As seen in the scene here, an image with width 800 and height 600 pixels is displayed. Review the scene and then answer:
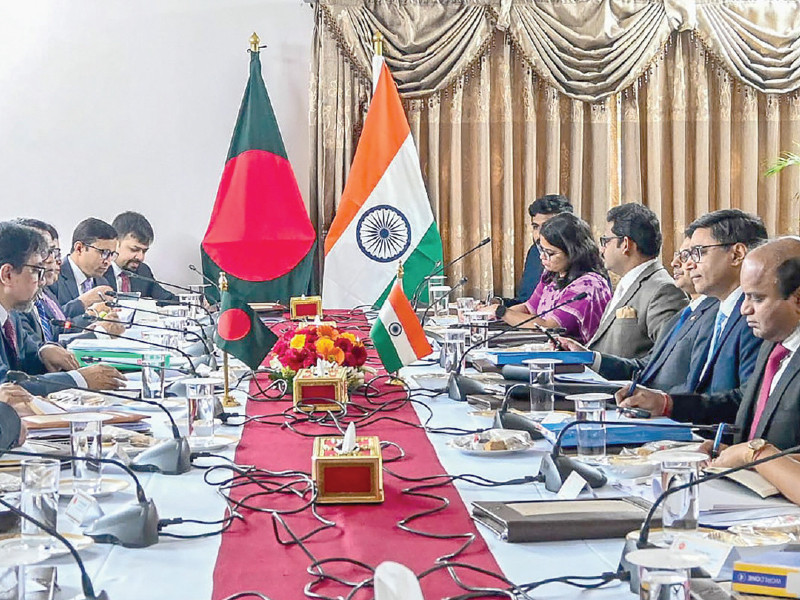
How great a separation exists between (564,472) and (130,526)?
2.43 ft

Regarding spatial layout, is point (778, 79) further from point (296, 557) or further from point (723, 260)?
point (296, 557)

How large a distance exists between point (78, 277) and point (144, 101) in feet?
4.77

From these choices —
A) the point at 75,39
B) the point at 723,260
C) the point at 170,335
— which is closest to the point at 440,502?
the point at 723,260

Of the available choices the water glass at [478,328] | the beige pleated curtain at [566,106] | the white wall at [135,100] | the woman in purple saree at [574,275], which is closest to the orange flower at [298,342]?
the water glass at [478,328]

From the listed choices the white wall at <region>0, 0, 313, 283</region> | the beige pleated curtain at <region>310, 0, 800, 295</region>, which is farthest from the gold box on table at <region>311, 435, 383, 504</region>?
the white wall at <region>0, 0, 313, 283</region>

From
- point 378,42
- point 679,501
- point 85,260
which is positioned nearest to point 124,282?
point 85,260

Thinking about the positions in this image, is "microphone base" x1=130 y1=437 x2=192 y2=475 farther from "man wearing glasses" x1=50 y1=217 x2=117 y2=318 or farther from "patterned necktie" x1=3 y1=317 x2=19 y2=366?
"man wearing glasses" x1=50 y1=217 x2=117 y2=318

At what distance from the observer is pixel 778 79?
6051 millimetres

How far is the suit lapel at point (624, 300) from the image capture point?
375 centimetres

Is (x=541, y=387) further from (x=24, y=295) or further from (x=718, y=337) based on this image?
(x=24, y=295)

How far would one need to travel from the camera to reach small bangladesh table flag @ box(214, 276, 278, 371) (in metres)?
2.76

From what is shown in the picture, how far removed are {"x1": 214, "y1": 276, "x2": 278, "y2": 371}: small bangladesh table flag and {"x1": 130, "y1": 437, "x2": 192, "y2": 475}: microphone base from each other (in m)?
0.69

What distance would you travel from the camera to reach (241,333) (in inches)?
109

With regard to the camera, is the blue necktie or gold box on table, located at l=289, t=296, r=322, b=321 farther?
gold box on table, located at l=289, t=296, r=322, b=321
